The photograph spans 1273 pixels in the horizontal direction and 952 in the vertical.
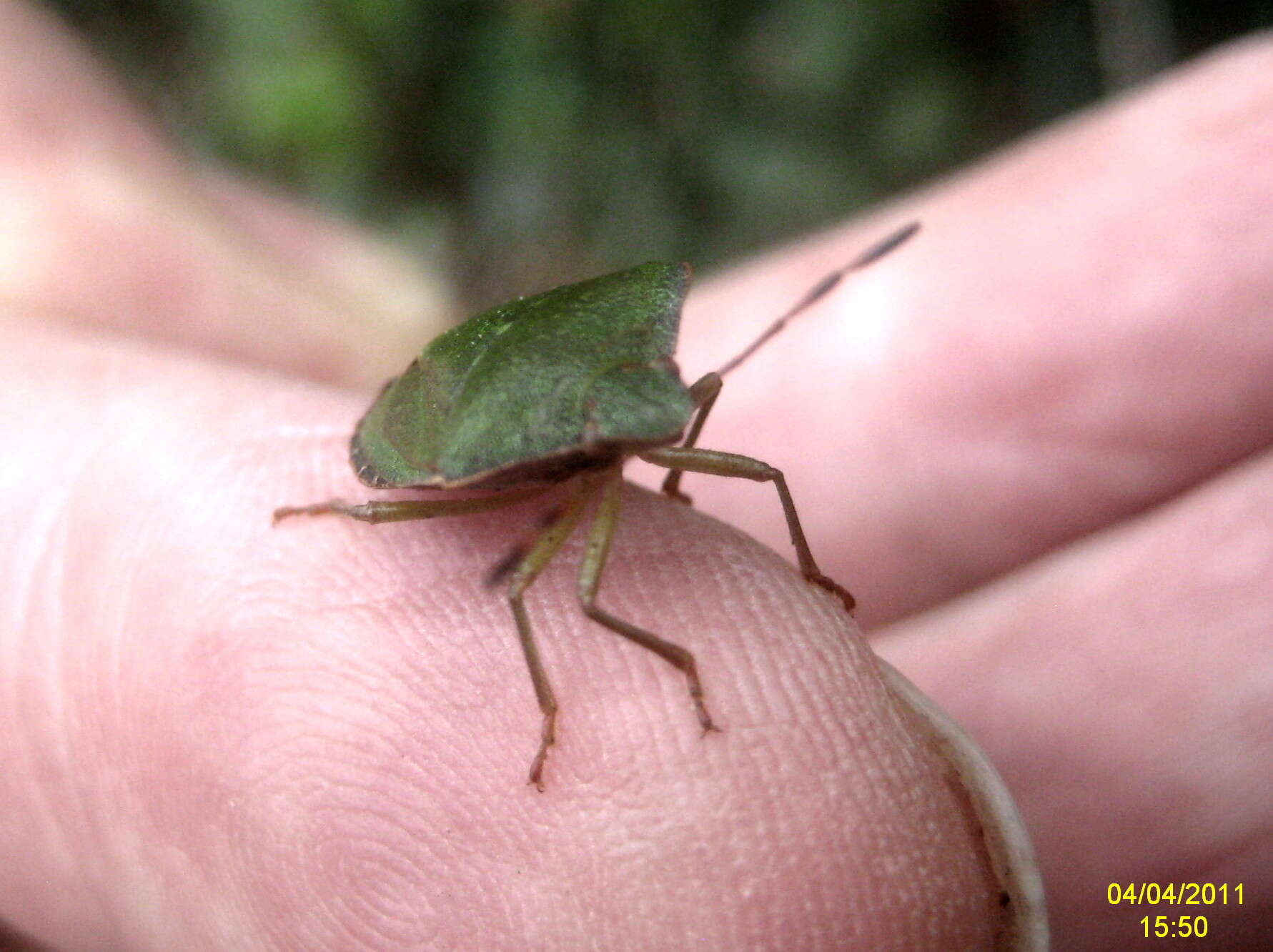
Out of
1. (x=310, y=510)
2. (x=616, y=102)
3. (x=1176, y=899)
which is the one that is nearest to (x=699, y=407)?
(x=310, y=510)

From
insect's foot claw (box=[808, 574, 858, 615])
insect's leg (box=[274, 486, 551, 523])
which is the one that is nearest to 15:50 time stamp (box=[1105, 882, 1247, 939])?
insect's foot claw (box=[808, 574, 858, 615])

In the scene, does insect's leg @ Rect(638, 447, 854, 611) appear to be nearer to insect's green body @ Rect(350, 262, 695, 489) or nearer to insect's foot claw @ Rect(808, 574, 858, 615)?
insect's foot claw @ Rect(808, 574, 858, 615)

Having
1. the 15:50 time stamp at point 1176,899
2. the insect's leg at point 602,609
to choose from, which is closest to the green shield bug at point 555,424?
the insect's leg at point 602,609

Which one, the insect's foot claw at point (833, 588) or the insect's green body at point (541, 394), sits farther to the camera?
the insect's foot claw at point (833, 588)

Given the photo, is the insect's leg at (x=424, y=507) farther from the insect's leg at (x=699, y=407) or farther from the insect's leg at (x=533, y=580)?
the insect's leg at (x=699, y=407)

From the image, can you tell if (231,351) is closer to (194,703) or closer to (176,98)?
(194,703)
